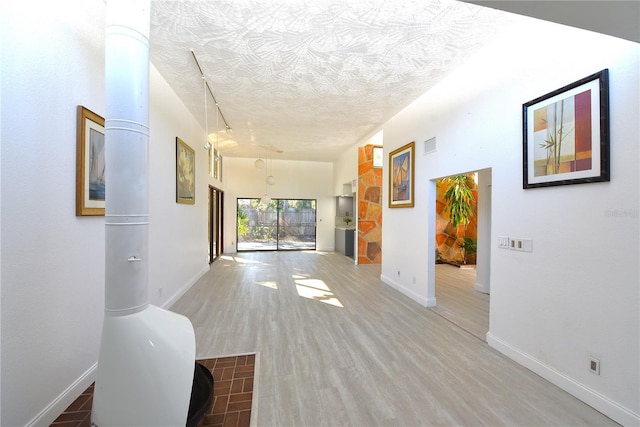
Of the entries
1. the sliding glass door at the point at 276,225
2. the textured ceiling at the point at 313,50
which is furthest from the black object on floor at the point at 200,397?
the sliding glass door at the point at 276,225

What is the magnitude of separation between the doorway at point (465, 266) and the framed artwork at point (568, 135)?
100cm

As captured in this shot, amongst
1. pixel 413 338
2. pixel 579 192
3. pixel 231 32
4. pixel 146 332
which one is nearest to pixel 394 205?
pixel 413 338

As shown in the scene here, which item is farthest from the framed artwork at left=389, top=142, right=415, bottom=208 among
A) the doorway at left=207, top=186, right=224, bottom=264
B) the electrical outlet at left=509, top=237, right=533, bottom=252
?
the doorway at left=207, top=186, right=224, bottom=264

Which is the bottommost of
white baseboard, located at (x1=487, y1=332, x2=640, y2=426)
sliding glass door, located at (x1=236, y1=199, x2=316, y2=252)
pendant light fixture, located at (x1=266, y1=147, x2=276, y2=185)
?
white baseboard, located at (x1=487, y1=332, x2=640, y2=426)

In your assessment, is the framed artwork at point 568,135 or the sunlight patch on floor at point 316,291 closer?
the framed artwork at point 568,135

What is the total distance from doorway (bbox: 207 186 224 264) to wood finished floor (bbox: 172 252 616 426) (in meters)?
3.05

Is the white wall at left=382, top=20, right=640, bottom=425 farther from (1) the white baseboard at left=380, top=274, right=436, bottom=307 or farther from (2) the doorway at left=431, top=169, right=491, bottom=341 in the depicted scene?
(1) the white baseboard at left=380, top=274, right=436, bottom=307

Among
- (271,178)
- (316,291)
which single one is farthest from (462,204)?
(271,178)

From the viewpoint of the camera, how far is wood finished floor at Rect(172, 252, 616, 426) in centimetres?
183

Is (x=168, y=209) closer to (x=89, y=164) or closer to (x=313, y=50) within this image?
(x=89, y=164)

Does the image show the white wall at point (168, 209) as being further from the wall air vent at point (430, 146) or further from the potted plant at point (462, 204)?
the potted plant at point (462, 204)

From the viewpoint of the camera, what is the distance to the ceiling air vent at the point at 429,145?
12.6ft

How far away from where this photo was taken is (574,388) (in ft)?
6.62

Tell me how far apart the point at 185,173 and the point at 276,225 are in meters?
5.45
